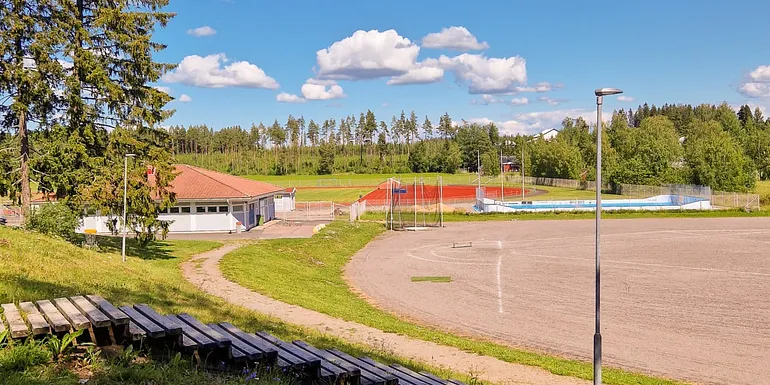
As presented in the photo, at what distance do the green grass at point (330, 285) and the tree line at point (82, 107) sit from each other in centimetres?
479

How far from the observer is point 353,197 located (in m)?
83.1

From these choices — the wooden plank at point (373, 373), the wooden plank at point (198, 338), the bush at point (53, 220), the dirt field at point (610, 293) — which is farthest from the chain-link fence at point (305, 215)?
the wooden plank at point (198, 338)

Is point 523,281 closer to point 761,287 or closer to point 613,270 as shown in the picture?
point 613,270

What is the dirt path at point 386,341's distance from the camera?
12.1 meters

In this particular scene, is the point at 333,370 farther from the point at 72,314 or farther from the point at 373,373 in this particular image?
the point at 72,314

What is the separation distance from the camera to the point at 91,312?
6.93m

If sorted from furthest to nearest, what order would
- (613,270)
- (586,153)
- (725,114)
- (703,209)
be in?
(725,114)
(586,153)
(703,209)
(613,270)

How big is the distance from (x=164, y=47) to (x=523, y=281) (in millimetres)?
17126

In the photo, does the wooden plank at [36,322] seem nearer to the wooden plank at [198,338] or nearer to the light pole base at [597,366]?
the wooden plank at [198,338]

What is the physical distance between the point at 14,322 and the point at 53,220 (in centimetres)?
1731

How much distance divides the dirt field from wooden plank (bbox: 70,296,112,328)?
10.7 m

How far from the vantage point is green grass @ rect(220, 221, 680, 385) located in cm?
1322

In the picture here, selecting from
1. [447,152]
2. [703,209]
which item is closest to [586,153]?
[447,152]

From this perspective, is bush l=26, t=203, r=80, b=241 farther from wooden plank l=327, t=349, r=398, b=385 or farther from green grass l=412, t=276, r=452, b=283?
wooden plank l=327, t=349, r=398, b=385
